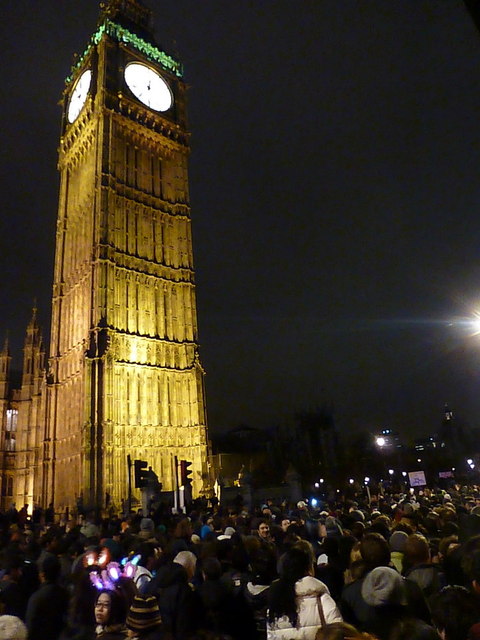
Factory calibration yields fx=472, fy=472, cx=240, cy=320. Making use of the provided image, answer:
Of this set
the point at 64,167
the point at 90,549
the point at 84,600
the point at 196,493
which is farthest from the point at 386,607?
the point at 64,167

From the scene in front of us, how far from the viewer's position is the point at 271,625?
149 inches

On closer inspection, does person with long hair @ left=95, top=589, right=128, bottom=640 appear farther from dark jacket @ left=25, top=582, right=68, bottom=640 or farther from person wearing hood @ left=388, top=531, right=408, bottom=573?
person wearing hood @ left=388, top=531, right=408, bottom=573

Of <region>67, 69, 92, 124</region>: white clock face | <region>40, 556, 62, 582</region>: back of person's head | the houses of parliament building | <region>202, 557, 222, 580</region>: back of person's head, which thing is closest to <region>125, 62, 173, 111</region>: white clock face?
the houses of parliament building

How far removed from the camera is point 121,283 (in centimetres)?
3775

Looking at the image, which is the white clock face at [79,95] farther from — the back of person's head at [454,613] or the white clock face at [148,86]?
the back of person's head at [454,613]

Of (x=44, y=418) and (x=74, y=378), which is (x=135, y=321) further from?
(x=44, y=418)

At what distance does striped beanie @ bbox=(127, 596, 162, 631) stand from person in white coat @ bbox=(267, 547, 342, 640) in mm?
1006

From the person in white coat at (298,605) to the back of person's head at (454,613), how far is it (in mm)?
1119

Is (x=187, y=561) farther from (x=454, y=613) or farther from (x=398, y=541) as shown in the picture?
(x=454, y=613)

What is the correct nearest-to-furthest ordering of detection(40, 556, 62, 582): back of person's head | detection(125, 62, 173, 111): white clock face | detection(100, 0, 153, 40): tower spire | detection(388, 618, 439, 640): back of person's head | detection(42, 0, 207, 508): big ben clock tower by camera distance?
detection(388, 618, 439, 640): back of person's head, detection(40, 556, 62, 582): back of person's head, detection(42, 0, 207, 508): big ben clock tower, detection(125, 62, 173, 111): white clock face, detection(100, 0, 153, 40): tower spire

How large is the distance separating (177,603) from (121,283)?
115ft

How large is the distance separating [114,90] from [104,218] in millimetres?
13186

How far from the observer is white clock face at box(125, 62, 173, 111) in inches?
1746

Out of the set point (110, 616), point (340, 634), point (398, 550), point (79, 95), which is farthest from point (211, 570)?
point (79, 95)
